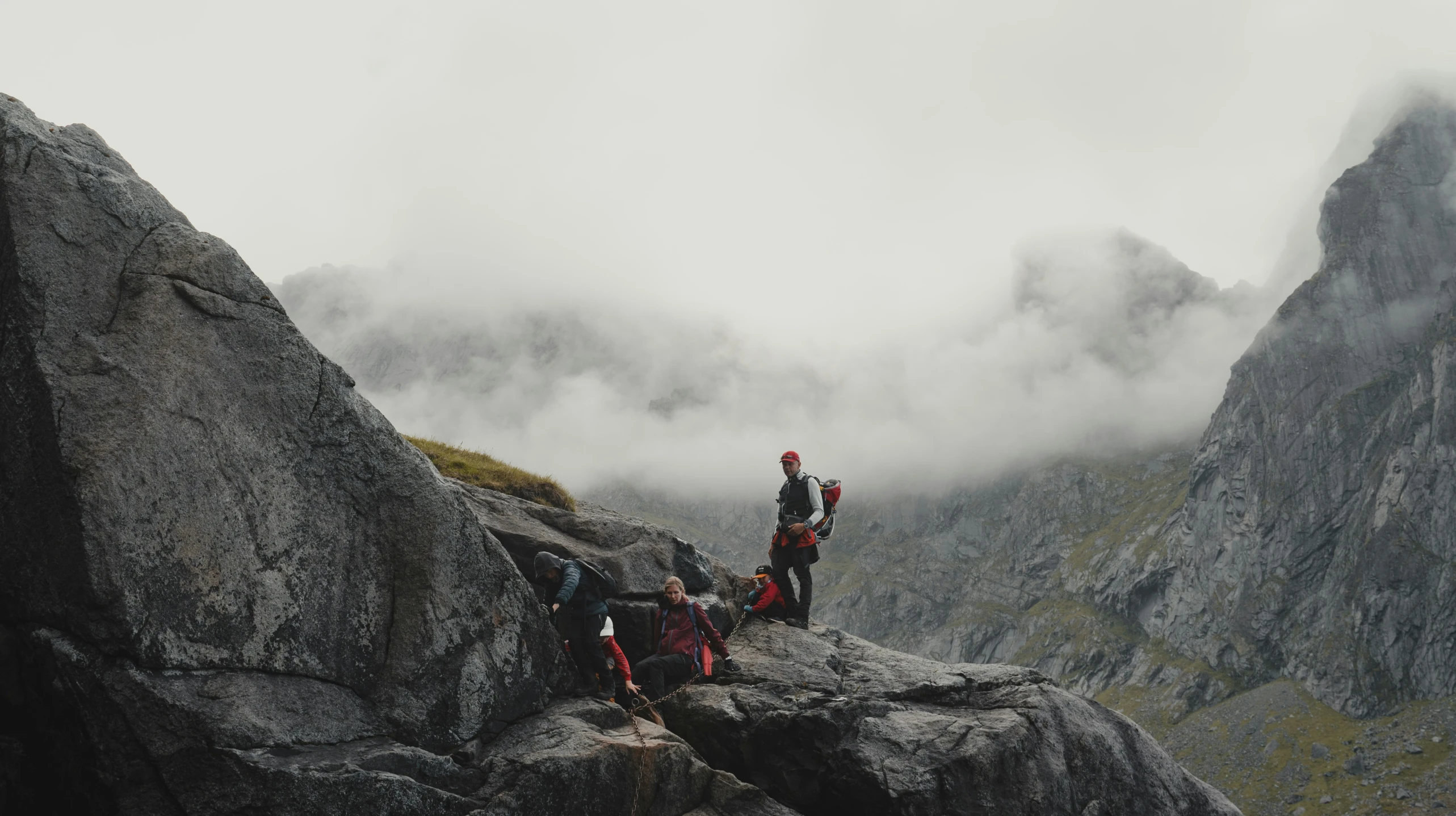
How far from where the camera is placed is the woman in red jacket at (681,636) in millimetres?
23578

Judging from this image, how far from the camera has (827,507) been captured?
27.6 m

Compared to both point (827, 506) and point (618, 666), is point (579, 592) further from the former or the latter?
point (827, 506)

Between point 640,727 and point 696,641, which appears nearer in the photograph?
point 640,727

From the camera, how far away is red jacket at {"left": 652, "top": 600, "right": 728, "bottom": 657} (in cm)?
2386

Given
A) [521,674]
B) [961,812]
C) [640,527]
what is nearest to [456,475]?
[640,527]

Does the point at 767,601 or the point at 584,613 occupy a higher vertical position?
the point at 584,613

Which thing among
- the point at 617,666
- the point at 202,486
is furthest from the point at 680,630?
the point at 202,486

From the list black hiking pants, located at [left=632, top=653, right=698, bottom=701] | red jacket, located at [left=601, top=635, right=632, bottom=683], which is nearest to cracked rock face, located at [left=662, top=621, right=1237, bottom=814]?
black hiking pants, located at [left=632, top=653, right=698, bottom=701]

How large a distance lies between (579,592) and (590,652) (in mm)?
1455

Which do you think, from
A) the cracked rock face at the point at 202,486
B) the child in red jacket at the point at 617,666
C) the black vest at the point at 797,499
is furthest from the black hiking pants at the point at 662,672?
the black vest at the point at 797,499

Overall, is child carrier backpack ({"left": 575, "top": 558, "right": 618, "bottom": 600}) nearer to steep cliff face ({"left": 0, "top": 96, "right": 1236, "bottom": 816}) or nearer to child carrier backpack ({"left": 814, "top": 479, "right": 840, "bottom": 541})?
steep cliff face ({"left": 0, "top": 96, "right": 1236, "bottom": 816})

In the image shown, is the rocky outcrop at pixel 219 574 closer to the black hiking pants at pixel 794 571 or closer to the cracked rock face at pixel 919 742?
the cracked rock face at pixel 919 742

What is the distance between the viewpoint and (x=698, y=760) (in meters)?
19.8

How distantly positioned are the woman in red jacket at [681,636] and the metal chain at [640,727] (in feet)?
1.15
